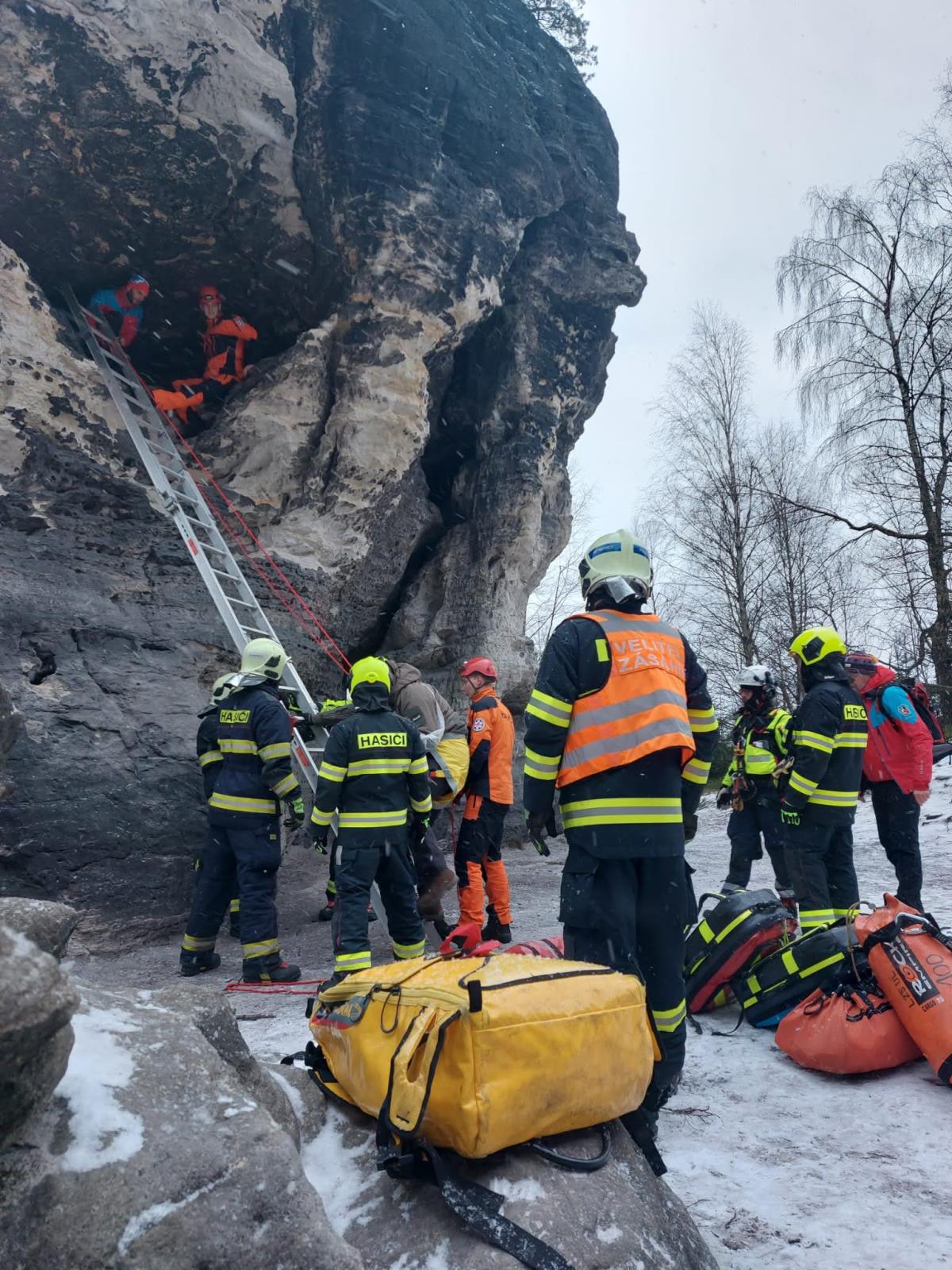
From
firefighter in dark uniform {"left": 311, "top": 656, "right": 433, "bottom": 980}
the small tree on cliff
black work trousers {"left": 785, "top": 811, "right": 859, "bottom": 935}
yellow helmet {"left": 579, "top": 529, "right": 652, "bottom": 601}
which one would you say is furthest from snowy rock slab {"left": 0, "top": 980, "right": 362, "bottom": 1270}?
the small tree on cliff

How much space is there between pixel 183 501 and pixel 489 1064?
655 centimetres

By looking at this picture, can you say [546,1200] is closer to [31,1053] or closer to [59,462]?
[31,1053]

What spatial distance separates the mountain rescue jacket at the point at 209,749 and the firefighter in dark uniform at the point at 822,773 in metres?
3.52

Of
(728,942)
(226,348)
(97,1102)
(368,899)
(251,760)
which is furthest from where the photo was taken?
(226,348)

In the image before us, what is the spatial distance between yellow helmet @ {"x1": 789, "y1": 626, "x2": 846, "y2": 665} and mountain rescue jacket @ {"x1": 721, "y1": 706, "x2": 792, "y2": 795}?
128cm

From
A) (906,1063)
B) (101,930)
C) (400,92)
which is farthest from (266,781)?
(400,92)

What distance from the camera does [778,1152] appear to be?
2617 mm

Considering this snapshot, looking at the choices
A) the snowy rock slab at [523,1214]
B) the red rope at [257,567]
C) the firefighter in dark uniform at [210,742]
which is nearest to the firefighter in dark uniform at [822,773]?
the snowy rock slab at [523,1214]

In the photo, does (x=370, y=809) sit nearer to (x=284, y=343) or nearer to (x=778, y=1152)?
(x=778, y=1152)

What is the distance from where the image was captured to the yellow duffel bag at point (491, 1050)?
1985mm

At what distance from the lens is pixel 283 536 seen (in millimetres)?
8227

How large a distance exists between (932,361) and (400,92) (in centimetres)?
949

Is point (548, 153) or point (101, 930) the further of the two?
point (548, 153)

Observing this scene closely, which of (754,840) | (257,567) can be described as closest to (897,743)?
(754,840)
